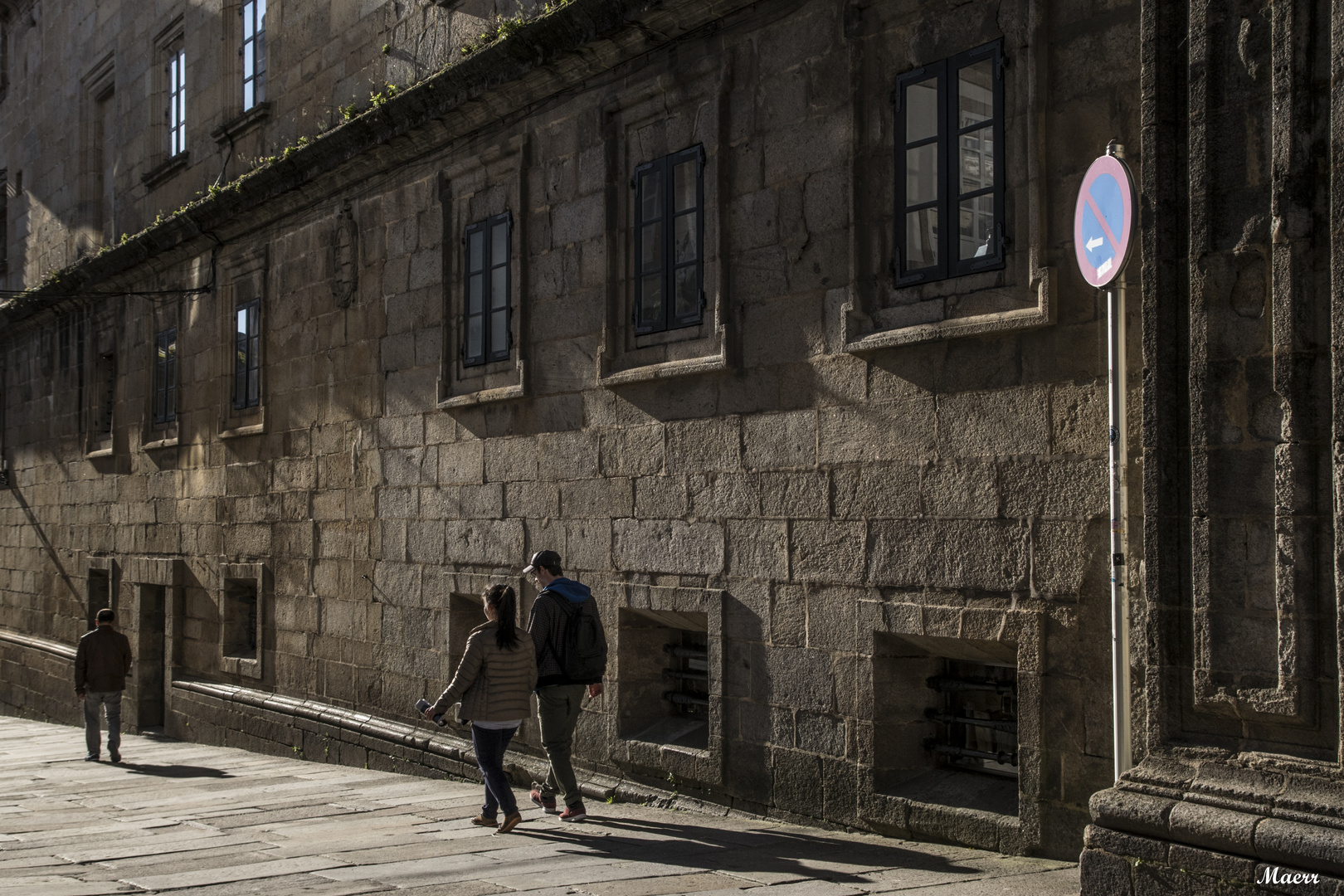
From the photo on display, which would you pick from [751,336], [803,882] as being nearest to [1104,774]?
[803,882]

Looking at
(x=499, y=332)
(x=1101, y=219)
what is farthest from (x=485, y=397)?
(x=1101, y=219)

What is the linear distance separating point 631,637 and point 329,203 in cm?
594

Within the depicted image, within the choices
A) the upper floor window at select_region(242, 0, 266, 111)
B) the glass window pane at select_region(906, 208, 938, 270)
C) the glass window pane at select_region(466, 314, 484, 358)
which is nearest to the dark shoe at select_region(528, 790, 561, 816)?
the glass window pane at select_region(466, 314, 484, 358)

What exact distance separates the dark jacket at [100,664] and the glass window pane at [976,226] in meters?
9.82

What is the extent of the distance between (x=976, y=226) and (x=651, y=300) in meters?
2.62

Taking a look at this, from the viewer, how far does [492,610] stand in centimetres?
753

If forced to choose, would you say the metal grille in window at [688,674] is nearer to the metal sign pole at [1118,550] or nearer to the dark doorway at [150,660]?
the metal sign pole at [1118,550]

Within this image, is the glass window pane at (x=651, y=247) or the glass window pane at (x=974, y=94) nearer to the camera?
the glass window pane at (x=974, y=94)

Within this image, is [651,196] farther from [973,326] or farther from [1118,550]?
[1118,550]

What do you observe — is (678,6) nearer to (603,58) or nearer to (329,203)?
(603,58)

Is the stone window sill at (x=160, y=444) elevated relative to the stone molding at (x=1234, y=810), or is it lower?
elevated

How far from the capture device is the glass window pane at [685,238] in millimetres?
8422

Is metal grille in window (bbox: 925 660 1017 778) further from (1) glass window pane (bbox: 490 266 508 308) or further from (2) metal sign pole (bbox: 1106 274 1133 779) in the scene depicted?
(1) glass window pane (bbox: 490 266 508 308)

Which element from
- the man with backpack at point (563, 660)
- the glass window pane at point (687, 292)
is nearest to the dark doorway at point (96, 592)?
the man with backpack at point (563, 660)
